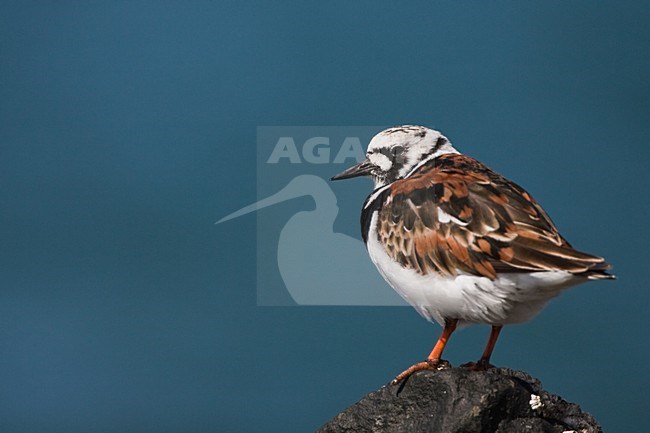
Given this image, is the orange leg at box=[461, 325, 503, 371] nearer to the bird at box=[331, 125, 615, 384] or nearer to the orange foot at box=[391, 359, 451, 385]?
the bird at box=[331, 125, 615, 384]

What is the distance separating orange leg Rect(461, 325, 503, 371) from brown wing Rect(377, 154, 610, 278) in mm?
703

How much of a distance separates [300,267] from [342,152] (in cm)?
92

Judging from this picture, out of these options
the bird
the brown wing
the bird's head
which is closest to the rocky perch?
the bird

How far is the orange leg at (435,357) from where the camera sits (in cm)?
633

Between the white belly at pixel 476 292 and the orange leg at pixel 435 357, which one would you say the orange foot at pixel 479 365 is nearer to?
the orange leg at pixel 435 357

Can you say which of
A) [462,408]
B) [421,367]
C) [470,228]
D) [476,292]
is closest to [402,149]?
[470,228]

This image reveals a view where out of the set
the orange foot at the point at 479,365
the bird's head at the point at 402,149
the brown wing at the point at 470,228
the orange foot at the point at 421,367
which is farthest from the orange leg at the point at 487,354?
the bird's head at the point at 402,149

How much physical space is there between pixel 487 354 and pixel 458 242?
923mm

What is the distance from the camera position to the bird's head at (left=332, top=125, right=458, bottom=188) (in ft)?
22.0

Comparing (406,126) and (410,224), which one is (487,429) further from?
(406,126)

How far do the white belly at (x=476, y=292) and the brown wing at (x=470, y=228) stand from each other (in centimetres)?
5

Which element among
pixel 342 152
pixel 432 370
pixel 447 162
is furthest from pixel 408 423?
pixel 342 152

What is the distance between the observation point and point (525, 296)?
18.9ft

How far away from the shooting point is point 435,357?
21.0 ft
